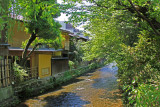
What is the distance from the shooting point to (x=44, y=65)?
17703 millimetres

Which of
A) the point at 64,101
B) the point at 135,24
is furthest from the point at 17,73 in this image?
the point at 135,24

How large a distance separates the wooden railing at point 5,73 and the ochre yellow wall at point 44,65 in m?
6.56

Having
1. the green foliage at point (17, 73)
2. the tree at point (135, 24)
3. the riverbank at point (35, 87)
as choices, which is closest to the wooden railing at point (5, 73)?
the green foliage at point (17, 73)

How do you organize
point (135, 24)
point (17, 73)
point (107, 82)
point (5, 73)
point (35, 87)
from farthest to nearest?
point (107, 82) < point (35, 87) < point (17, 73) < point (5, 73) < point (135, 24)

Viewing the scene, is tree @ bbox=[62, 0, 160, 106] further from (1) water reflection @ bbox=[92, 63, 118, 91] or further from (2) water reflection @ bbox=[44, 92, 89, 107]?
(2) water reflection @ bbox=[44, 92, 89, 107]

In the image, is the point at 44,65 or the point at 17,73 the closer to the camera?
the point at 17,73

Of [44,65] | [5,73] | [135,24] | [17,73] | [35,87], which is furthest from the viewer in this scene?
[44,65]

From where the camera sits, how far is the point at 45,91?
1417 centimetres

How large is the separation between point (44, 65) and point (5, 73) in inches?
314

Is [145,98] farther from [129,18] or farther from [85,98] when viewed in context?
[85,98]

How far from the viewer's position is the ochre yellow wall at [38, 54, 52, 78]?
663 inches

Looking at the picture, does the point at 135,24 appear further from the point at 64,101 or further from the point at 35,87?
the point at 35,87

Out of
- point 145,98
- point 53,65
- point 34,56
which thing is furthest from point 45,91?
point 145,98

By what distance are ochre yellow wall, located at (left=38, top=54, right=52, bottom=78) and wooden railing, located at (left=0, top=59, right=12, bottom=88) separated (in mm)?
6558
